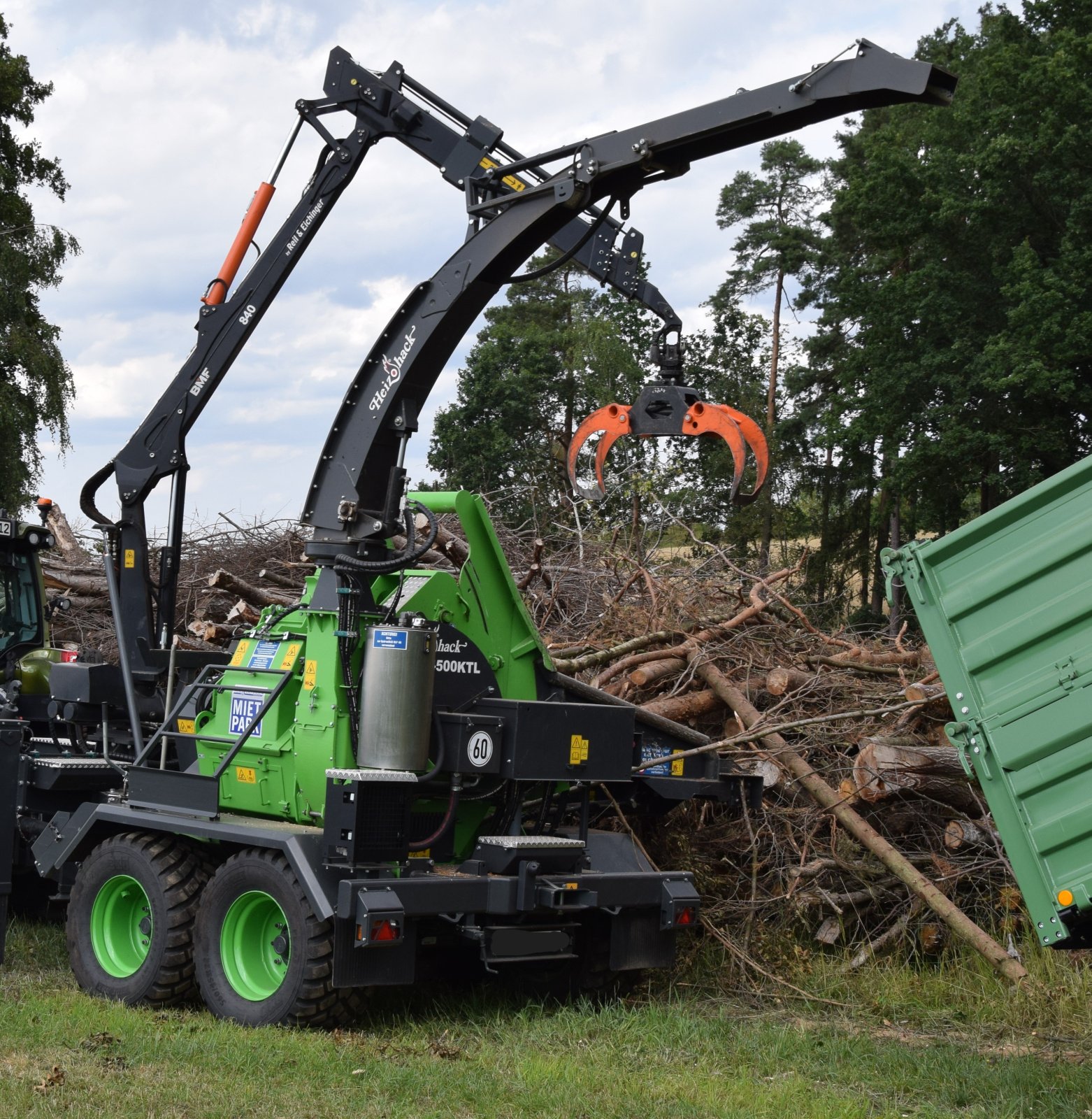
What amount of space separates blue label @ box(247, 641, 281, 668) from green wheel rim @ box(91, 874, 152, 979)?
4.55 feet

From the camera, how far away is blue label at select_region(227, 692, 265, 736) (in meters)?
7.46

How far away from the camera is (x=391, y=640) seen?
6938 mm

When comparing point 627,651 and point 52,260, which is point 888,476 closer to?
point 52,260

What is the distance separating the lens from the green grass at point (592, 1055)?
557 centimetres

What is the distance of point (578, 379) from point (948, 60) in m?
15.3

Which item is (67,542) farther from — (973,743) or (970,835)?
(973,743)

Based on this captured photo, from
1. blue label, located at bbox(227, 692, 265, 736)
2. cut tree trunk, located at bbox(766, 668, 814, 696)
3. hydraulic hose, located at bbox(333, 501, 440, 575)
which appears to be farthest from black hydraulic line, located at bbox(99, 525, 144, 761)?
cut tree trunk, located at bbox(766, 668, 814, 696)

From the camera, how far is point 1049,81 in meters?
27.9

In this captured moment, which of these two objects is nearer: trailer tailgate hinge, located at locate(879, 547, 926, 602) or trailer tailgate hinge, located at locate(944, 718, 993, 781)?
trailer tailgate hinge, located at locate(944, 718, 993, 781)

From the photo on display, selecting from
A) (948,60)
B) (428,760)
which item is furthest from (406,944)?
(948,60)

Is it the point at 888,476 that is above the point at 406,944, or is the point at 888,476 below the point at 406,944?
above

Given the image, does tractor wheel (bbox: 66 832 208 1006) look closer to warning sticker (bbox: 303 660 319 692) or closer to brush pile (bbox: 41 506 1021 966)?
warning sticker (bbox: 303 660 319 692)

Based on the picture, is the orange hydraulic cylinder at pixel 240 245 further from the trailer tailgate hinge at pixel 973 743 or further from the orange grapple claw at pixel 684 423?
the trailer tailgate hinge at pixel 973 743

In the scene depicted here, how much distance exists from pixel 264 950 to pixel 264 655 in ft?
5.19
